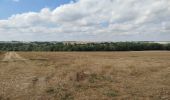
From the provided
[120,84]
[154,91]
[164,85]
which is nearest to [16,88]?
[120,84]

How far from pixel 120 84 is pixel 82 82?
248 centimetres

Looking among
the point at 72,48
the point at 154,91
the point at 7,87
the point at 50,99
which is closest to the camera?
the point at 50,99

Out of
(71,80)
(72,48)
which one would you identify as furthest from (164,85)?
(72,48)

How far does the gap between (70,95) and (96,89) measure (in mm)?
2354

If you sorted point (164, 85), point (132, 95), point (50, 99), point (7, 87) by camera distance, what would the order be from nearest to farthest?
point (50, 99), point (132, 95), point (7, 87), point (164, 85)

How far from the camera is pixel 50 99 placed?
13.0 meters

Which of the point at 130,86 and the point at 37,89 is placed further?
the point at 130,86

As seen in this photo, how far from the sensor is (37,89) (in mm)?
15484

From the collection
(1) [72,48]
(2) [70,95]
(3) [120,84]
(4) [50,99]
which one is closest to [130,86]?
(3) [120,84]

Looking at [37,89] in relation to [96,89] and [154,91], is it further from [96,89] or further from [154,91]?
[154,91]

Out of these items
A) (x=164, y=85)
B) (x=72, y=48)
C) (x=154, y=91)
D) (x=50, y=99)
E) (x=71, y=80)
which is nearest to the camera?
(x=50, y=99)

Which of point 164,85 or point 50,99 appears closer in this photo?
point 50,99

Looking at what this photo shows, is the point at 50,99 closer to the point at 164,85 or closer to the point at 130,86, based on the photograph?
the point at 130,86

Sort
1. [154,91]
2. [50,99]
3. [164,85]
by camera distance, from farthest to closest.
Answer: [164,85] → [154,91] → [50,99]
